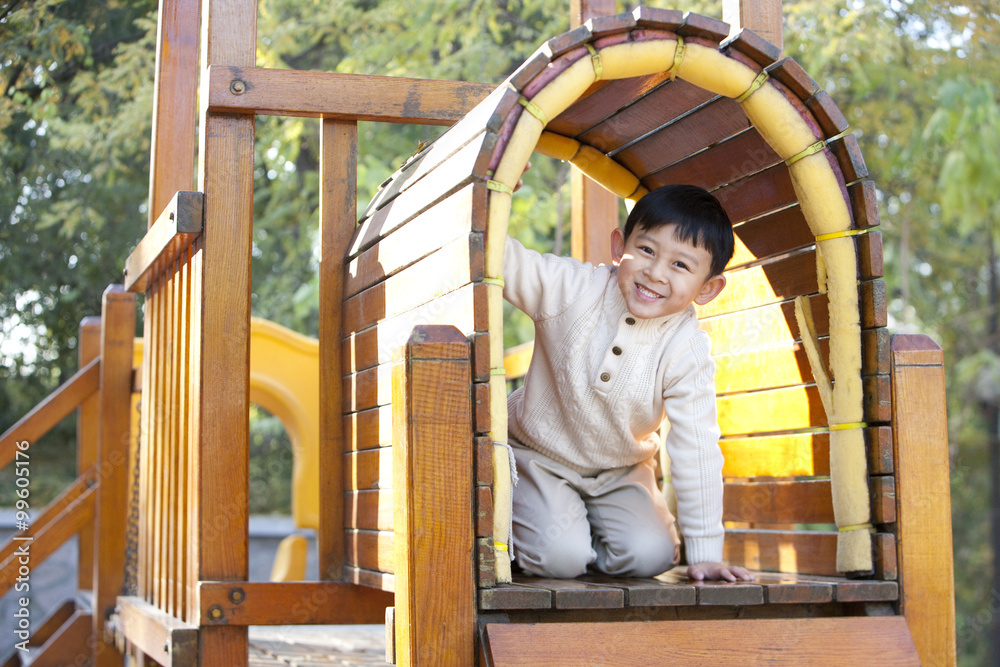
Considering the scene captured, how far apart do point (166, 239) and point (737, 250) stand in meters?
1.75

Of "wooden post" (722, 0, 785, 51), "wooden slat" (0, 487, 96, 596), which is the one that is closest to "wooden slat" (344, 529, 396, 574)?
"wooden post" (722, 0, 785, 51)

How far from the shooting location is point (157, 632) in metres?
2.92

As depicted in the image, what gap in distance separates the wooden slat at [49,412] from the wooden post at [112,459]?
0.11 m

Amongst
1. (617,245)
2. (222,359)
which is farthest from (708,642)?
(222,359)

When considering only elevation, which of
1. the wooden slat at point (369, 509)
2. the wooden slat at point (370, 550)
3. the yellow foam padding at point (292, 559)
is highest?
the wooden slat at point (369, 509)

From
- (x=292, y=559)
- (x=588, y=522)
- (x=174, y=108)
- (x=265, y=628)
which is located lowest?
(x=265, y=628)

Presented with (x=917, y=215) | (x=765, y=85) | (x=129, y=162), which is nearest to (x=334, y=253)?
(x=765, y=85)

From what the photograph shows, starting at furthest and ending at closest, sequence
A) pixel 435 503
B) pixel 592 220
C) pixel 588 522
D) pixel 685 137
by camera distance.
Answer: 1. pixel 592 220
2. pixel 685 137
3. pixel 588 522
4. pixel 435 503

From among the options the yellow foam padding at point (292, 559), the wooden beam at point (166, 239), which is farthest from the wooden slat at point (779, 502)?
the yellow foam padding at point (292, 559)

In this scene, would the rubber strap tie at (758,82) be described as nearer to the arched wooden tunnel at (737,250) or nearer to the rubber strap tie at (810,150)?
the arched wooden tunnel at (737,250)

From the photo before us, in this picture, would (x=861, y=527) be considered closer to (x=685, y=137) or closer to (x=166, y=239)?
(x=685, y=137)

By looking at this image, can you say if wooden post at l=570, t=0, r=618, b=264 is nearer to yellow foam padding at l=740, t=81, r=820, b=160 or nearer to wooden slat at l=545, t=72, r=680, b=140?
wooden slat at l=545, t=72, r=680, b=140

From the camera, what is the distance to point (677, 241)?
8.77ft

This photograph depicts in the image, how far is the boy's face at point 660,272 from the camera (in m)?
2.65
